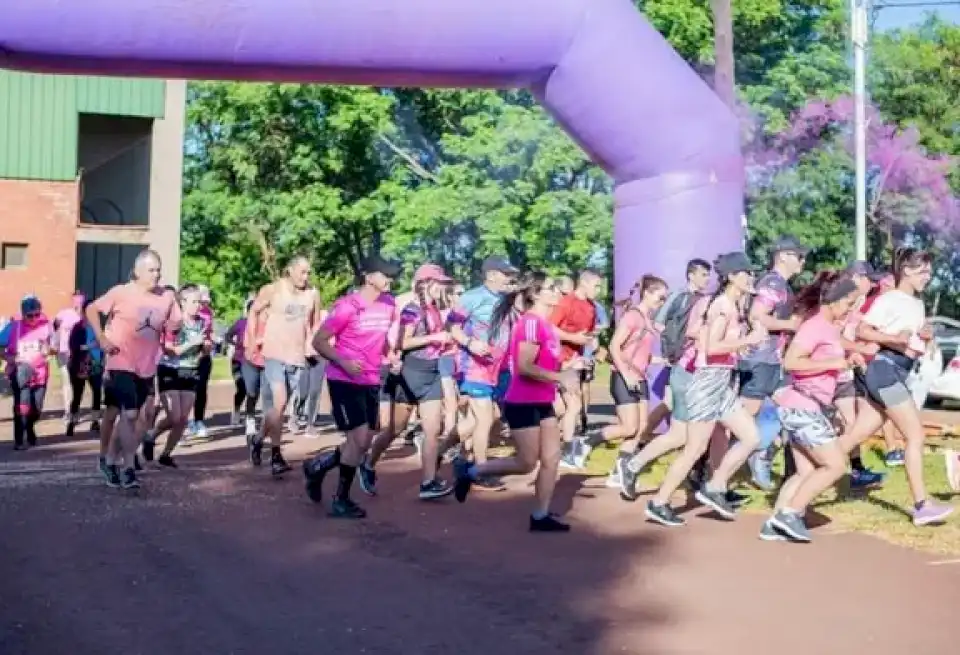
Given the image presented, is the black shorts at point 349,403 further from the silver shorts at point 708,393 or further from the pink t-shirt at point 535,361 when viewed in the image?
the silver shorts at point 708,393

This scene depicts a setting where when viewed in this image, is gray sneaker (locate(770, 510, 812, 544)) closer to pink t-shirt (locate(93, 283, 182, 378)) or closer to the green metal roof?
pink t-shirt (locate(93, 283, 182, 378))

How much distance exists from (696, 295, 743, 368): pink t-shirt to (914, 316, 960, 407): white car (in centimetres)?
743

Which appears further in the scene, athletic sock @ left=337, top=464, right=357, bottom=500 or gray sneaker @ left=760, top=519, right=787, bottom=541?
athletic sock @ left=337, top=464, right=357, bottom=500

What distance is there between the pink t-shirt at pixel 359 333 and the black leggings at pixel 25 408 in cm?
581

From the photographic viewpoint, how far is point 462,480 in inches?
381

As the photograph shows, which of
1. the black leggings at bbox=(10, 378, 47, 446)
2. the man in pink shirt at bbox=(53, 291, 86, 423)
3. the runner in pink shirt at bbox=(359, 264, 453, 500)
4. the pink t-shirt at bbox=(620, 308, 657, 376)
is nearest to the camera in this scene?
the runner in pink shirt at bbox=(359, 264, 453, 500)

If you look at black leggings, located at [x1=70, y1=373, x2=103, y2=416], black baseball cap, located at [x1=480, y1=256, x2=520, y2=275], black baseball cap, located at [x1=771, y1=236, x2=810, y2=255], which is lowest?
black leggings, located at [x1=70, y1=373, x2=103, y2=416]

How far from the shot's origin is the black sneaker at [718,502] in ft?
30.2

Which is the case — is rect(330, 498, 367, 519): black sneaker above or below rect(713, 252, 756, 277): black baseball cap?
below

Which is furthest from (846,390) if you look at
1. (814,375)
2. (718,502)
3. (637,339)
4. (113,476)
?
(113,476)

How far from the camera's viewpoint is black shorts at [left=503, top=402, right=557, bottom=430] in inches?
346

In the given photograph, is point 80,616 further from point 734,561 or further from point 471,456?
point 471,456

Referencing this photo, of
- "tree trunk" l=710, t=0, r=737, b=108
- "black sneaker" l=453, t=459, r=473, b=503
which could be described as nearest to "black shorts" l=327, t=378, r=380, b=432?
"black sneaker" l=453, t=459, r=473, b=503

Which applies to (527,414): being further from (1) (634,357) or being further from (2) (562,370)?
(1) (634,357)
